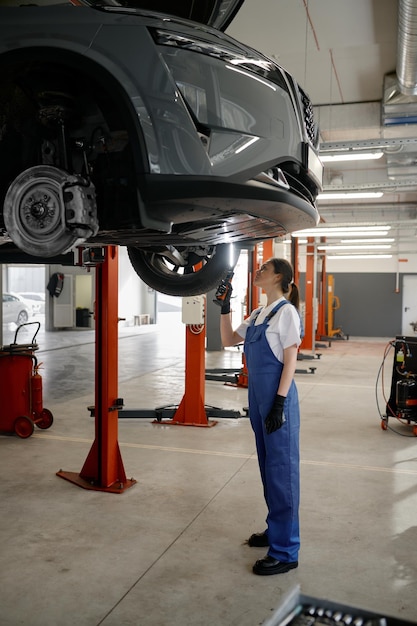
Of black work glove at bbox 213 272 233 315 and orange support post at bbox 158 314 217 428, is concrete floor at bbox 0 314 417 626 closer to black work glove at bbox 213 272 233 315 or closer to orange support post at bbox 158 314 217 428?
orange support post at bbox 158 314 217 428

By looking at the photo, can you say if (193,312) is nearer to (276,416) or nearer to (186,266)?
(186,266)

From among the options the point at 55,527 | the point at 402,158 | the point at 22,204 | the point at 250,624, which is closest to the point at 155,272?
the point at 55,527

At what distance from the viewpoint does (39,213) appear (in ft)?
6.20

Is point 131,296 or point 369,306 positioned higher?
point 131,296

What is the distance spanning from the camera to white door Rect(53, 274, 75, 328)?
1719cm

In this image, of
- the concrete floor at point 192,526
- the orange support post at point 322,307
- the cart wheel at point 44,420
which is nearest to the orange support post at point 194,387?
the concrete floor at point 192,526

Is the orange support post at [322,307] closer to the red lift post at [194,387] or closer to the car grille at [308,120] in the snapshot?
the red lift post at [194,387]

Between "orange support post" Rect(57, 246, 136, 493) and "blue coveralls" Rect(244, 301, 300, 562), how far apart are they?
1395 millimetres

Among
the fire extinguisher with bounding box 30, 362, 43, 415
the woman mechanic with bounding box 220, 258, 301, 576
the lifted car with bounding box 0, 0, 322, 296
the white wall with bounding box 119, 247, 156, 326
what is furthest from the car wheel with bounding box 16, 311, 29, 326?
the lifted car with bounding box 0, 0, 322, 296

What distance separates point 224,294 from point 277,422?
1125mm

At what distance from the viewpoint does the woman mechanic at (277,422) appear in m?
2.77

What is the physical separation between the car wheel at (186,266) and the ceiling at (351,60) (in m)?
2.07

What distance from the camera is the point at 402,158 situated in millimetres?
7652

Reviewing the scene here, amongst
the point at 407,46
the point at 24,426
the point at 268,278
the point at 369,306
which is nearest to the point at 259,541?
→ the point at 268,278
